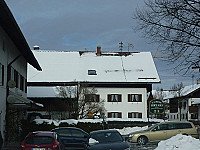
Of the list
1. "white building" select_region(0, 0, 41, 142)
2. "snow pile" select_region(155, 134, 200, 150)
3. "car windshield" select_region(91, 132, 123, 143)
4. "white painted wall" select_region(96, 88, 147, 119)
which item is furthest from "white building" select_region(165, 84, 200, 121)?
"car windshield" select_region(91, 132, 123, 143)

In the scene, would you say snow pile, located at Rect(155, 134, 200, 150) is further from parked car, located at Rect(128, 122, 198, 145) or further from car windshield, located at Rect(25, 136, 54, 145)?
parked car, located at Rect(128, 122, 198, 145)

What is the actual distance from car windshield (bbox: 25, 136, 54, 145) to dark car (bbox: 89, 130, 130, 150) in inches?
70.9

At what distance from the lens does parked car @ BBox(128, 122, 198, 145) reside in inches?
1029

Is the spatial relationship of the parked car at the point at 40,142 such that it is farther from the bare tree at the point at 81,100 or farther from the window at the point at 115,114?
the window at the point at 115,114

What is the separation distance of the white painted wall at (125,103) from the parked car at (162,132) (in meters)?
27.3

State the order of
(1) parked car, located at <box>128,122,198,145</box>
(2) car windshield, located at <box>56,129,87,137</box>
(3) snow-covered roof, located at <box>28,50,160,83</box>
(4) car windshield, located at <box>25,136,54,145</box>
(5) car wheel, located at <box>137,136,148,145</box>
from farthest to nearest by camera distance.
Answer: (3) snow-covered roof, located at <box>28,50,160,83</box>, (1) parked car, located at <box>128,122,198,145</box>, (5) car wheel, located at <box>137,136,148,145</box>, (2) car windshield, located at <box>56,129,87,137</box>, (4) car windshield, located at <box>25,136,54,145</box>

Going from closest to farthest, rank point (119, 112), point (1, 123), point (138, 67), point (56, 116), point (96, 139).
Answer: point (96, 139)
point (1, 123)
point (56, 116)
point (119, 112)
point (138, 67)

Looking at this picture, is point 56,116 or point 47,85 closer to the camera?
point 56,116

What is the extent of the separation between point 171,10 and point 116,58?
47477mm

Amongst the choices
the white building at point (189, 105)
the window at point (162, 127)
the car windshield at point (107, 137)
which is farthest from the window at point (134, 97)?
the car windshield at point (107, 137)

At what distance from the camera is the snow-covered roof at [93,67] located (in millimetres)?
55438

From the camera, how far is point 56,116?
4597cm

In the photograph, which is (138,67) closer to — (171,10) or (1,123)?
(1,123)

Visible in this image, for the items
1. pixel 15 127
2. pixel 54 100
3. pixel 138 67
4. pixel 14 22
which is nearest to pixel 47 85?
pixel 54 100
